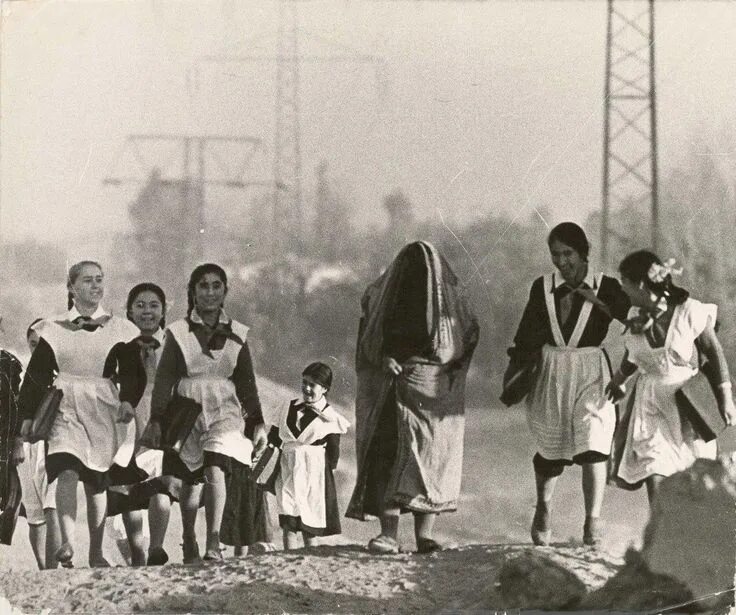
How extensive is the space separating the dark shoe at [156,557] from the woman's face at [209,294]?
1.23 meters

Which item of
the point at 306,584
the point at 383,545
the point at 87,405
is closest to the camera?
the point at 306,584

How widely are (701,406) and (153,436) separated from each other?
2782 millimetres

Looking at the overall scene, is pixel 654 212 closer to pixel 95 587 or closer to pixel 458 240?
pixel 458 240

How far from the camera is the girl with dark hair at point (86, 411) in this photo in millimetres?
7621

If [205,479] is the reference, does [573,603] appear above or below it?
below

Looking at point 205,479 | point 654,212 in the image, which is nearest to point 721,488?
point 654,212

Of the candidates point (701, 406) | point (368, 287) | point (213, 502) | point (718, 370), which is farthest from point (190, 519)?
point (718, 370)

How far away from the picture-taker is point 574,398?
7566 millimetres

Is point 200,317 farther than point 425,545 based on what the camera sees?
Yes

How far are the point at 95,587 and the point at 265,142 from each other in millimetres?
2396

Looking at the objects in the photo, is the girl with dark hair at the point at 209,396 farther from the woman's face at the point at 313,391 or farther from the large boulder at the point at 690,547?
the large boulder at the point at 690,547

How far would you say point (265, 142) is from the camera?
767 cm

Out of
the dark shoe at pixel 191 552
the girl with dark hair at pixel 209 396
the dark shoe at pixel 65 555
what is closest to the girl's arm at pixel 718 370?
the girl with dark hair at pixel 209 396

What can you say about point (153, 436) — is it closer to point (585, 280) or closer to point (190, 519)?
point (190, 519)
